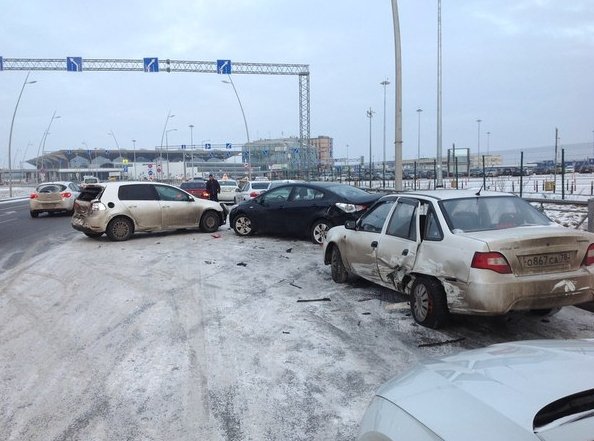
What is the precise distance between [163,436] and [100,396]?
938 millimetres

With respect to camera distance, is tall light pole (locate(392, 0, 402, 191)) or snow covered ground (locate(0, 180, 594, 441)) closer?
snow covered ground (locate(0, 180, 594, 441))

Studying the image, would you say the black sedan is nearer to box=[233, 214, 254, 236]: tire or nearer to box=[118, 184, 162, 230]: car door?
box=[233, 214, 254, 236]: tire

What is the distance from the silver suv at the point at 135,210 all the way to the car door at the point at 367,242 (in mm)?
8169

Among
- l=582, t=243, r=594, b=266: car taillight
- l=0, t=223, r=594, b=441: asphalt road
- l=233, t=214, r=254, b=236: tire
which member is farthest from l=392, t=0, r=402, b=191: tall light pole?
l=582, t=243, r=594, b=266: car taillight

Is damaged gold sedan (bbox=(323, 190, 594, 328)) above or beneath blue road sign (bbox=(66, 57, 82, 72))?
beneath

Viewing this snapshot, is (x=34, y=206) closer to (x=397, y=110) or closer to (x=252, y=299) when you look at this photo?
(x=397, y=110)

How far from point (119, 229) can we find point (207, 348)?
9.73 meters

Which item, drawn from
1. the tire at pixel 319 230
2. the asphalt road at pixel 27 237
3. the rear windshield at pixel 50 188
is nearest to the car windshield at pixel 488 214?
the tire at pixel 319 230

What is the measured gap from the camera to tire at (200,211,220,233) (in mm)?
15672

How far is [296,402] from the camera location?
4.23 meters

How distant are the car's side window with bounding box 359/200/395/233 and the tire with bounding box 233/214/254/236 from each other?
6847 mm

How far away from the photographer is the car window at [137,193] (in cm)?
1463

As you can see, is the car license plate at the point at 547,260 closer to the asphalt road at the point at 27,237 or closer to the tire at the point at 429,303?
the tire at the point at 429,303

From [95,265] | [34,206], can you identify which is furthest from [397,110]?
[34,206]
